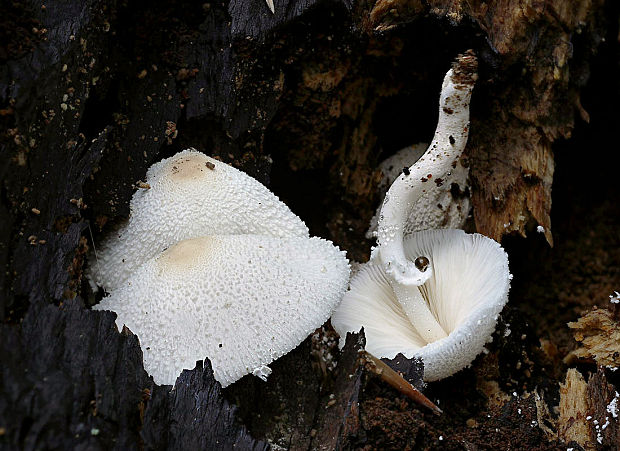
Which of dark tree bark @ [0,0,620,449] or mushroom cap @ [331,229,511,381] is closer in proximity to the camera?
dark tree bark @ [0,0,620,449]

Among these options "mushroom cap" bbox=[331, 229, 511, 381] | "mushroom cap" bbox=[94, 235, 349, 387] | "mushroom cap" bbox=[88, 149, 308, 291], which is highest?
"mushroom cap" bbox=[88, 149, 308, 291]

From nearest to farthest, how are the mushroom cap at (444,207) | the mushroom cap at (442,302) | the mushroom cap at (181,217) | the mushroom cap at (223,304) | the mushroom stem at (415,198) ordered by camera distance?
the mushroom cap at (223,304), the mushroom cap at (442,302), the mushroom cap at (181,217), the mushroom stem at (415,198), the mushroom cap at (444,207)


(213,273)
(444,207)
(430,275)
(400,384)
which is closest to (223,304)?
(213,273)

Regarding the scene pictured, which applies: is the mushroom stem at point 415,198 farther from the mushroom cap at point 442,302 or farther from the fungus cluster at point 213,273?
the fungus cluster at point 213,273

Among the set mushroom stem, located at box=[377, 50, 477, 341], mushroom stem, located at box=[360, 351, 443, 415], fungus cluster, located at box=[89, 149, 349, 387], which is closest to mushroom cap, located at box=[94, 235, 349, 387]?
fungus cluster, located at box=[89, 149, 349, 387]

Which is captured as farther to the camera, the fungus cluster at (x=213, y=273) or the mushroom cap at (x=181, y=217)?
the mushroom cap at (x=181, y=217)

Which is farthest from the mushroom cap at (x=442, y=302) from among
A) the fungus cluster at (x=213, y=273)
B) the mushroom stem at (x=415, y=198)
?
the fungus cluster at (x=213, y=273)

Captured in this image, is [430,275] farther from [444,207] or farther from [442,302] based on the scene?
[444,207]

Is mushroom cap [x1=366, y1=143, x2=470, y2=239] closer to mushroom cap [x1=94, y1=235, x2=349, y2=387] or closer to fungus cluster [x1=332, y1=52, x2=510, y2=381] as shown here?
fungus cluster [x1=332, y1=52, x2=510, y2=381]
